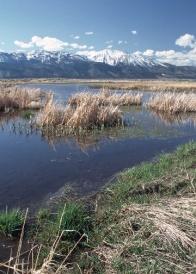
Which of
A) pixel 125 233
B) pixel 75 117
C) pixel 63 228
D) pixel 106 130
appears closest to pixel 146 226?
pixel 125 233

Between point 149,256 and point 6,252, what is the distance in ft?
6.86

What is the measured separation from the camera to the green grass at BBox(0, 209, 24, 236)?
640cm

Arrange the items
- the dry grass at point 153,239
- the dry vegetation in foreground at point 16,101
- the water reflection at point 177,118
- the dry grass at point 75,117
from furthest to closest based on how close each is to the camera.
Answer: the dry vegetation in foreground at point 16,101 → the water reflection at point 177,118 → the dry grass at point 75,117 → the dry grass at point 153,239

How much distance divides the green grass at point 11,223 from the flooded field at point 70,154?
3.86 feet

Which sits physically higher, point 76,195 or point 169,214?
point 169,214

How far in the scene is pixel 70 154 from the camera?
12.4 meters

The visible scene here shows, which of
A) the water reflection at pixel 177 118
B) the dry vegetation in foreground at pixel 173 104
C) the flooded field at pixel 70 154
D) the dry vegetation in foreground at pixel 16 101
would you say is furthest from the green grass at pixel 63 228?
the dry vegetation in foreground at pixel 173 104

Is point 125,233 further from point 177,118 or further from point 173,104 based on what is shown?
point 173,104

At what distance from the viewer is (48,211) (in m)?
7.37

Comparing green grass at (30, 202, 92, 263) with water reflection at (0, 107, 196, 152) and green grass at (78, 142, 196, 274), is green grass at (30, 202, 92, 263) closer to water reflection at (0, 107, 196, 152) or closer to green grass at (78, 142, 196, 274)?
green grass at (78, 142, 196, 274)

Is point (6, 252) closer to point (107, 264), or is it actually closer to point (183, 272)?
point (107, 264)

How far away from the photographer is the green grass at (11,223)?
21.0 feet

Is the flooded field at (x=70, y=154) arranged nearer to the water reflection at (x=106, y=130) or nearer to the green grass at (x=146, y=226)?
the water reflection at (x=106, y=130)

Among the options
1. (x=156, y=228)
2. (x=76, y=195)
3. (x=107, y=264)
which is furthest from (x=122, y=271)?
(x=76, y=195)
